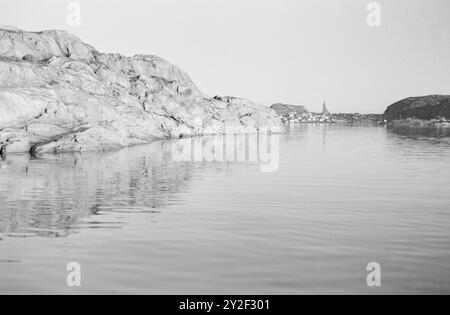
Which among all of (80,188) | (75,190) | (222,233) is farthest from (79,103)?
(222,233)

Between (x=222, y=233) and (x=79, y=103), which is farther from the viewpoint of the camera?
(x=79, y=103)

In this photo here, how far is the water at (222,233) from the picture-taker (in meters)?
15.6

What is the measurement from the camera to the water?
15594mm

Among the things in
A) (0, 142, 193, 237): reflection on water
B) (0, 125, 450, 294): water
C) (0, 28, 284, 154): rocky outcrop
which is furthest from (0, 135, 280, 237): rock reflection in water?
(0, 28, 284, 154): rocky outcrop

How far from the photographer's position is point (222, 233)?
22.5 meters

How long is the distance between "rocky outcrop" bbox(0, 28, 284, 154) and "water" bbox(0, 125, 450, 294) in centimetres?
3076

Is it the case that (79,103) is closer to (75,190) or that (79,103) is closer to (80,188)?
(80,188)

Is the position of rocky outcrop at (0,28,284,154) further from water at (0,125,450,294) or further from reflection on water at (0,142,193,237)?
water at (0,125,450,294)

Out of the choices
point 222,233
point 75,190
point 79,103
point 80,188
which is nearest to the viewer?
point 222,233

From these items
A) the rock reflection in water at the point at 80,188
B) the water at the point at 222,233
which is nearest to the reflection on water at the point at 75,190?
the rock reflection in water at the point at 80,188

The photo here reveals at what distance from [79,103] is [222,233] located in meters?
76.4
